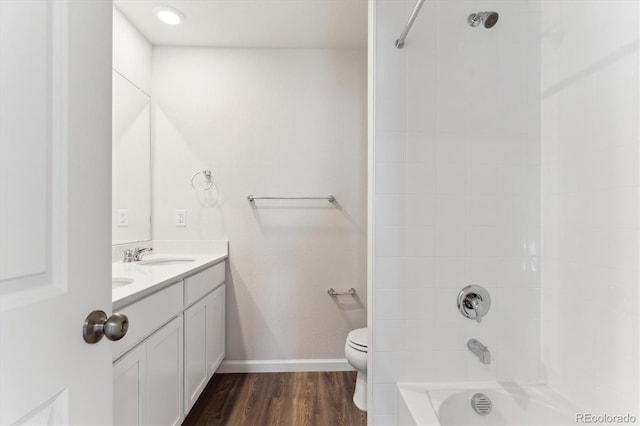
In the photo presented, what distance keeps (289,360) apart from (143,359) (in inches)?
52.4

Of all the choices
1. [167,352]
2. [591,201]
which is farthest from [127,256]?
[591,201]

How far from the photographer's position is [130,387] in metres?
1.11

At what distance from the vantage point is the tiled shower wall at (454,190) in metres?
1.29

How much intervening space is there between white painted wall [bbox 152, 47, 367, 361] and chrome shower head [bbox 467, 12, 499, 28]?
3.78 ft

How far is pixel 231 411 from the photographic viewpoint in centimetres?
183

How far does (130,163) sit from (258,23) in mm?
1253

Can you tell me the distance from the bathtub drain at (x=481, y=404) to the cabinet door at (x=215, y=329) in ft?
4.85

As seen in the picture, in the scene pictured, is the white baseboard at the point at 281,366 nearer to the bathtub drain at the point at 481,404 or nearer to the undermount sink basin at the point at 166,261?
the undermount sink basin at the point at 166,261

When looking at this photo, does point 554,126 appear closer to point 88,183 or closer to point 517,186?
point 517,186

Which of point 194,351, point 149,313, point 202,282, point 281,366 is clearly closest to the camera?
point 149,313

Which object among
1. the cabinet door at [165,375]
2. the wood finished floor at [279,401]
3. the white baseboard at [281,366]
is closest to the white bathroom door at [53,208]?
the cabinet door at [165,375]

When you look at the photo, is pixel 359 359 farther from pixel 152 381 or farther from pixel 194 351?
pixel 152 381

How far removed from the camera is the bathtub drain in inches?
48.4

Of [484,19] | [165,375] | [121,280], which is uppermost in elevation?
[484,19]
